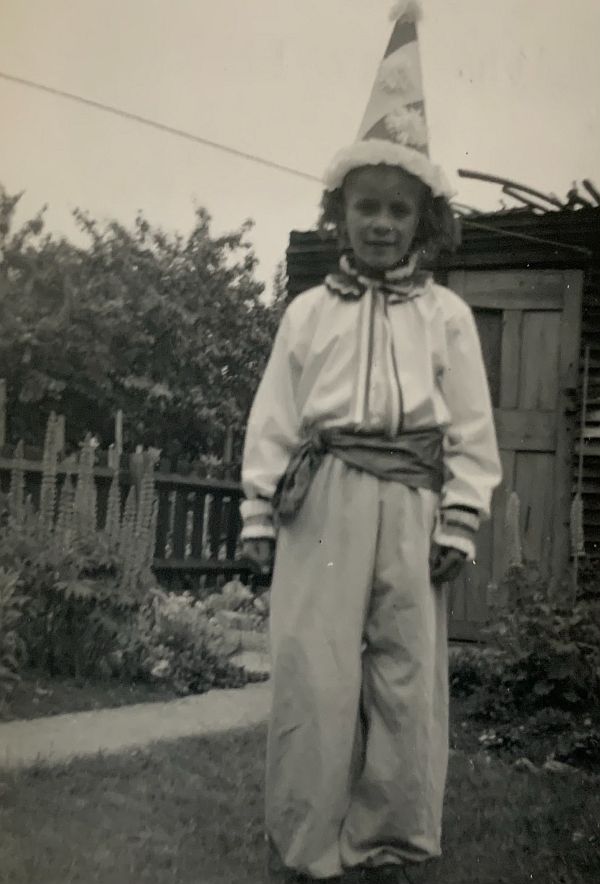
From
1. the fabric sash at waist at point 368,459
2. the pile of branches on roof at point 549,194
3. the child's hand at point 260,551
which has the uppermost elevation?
the pile of branches on roof at point 549,194

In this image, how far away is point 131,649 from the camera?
9.31 ft

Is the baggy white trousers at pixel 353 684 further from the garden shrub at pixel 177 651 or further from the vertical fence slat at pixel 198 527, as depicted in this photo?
the vertical fence slat at pixel 198 527

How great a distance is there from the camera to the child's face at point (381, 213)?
179 cm

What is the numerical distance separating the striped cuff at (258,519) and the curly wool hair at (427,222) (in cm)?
54

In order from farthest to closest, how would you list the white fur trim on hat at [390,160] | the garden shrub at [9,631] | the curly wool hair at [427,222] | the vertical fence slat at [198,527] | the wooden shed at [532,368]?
the vertical fence slat at [198,527] < the wooden shed at [532,368] < the garden shrub at [9,631] < the curly wool hair at [427,222] < the white fur trim on hat at [390,160]

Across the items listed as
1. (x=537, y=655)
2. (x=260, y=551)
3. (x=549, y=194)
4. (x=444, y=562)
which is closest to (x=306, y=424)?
(x=260, y=551)

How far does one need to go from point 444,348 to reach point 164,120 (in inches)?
34.4

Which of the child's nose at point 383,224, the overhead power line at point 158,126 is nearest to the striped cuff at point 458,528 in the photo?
the child's nose at point 383,224

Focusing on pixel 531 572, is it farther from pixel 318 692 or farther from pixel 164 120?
pixel 164 120

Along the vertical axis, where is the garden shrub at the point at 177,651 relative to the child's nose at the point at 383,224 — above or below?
below

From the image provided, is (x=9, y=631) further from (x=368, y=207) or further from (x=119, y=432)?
(x=368, y=207)

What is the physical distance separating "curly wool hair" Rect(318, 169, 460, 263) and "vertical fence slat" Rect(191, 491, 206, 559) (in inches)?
76.2

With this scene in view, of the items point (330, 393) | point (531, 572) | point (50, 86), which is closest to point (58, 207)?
point (50, 86)

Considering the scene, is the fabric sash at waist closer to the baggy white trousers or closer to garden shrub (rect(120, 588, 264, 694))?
the baggy white trousers
